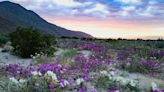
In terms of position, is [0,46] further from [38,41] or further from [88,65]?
[88,65]

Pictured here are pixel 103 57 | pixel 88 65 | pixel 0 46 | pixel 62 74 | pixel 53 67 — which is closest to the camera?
pixel 62 74

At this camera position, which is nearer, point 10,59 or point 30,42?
point 10,59

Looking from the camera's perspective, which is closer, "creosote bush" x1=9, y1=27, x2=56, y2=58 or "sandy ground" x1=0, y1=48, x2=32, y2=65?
"sandy ground" x1=0, y1=48, x2=32, y2=65

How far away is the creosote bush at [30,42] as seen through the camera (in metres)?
15.8

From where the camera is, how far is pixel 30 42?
52.4ft

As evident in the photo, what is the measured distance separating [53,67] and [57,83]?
253 cm

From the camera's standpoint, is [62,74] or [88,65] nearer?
[62,74]

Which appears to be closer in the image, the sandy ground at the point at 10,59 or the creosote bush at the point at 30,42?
the sandy ground at the point at 10,59

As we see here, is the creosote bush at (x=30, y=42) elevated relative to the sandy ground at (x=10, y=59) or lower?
elevated

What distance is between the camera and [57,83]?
6.66 meters

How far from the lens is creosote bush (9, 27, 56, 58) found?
15750 millimetres

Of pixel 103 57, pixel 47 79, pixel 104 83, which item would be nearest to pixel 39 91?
pixel 47 79

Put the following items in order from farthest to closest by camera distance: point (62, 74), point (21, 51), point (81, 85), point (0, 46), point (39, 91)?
point (0, 46) < point (21, 51) < point (62, 74) < point (81, 85) < point (39, 91)

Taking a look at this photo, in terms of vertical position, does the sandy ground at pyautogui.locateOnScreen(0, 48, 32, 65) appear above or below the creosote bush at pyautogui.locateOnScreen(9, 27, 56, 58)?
below
